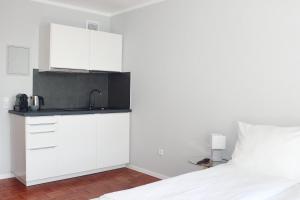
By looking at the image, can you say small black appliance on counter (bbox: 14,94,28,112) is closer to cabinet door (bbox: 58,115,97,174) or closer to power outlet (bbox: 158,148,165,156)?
cabinet door (bbox: 58,115,97,174)

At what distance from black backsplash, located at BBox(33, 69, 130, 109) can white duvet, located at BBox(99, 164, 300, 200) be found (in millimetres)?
2623

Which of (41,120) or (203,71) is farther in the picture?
(41,120)

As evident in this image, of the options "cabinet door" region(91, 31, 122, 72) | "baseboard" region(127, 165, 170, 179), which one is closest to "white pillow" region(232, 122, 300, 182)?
"baseboard" region(127, 165, 170, 179)

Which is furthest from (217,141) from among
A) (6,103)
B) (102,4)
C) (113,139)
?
(6,103)

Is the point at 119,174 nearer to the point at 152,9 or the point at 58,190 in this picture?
the point at 58,190

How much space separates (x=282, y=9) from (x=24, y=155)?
326 centimetres

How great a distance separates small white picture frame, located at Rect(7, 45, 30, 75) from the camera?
389cm

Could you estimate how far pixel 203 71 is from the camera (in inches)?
136

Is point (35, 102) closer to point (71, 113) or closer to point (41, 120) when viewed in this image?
point (41, 120)

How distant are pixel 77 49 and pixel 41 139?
1.31m

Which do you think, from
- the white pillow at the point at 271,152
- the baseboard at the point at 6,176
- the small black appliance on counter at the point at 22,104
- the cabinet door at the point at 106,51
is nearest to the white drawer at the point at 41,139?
the small black appliance on counter at the point at 22,104

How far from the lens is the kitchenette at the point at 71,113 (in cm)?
366

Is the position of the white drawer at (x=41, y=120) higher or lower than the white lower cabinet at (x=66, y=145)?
higher

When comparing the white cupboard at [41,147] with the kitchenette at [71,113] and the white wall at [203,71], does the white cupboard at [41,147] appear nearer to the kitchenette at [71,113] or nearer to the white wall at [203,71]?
the kitchenette at [71,113]
